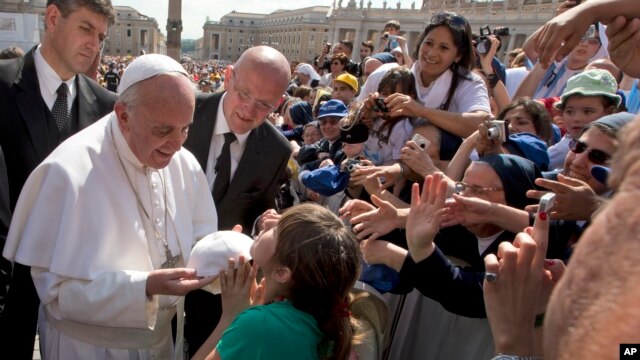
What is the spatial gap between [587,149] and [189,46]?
650 ft

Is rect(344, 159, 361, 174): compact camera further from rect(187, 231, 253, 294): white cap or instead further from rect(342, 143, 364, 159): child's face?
rect(187, 231, 253, 294): white cap

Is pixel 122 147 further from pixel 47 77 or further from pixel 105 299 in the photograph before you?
pixel 47 77

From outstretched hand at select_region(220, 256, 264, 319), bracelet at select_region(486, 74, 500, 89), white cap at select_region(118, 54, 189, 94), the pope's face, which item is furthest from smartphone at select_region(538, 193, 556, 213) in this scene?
bracelet at select_region(486, 74, 500, 89)

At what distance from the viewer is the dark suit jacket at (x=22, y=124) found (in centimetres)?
250

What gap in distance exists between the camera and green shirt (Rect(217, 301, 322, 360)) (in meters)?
1.36

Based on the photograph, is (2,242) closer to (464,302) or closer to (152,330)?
(152,330)

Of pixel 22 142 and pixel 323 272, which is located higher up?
pixel 22 142

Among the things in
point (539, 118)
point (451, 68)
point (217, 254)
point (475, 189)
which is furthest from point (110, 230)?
point (539, 118)

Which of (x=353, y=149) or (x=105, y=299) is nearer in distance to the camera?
(x=105, y=299)

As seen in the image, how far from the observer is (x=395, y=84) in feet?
10.4

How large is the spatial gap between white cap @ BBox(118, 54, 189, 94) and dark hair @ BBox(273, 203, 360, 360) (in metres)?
0.90

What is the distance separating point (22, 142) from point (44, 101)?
0.97 ft

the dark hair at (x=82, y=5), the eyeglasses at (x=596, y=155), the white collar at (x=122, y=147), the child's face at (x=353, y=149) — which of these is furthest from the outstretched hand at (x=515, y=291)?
the dark hair at (x=82, y=5)

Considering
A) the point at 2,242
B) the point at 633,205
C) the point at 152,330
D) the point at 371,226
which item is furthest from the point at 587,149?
the point at 2,242
